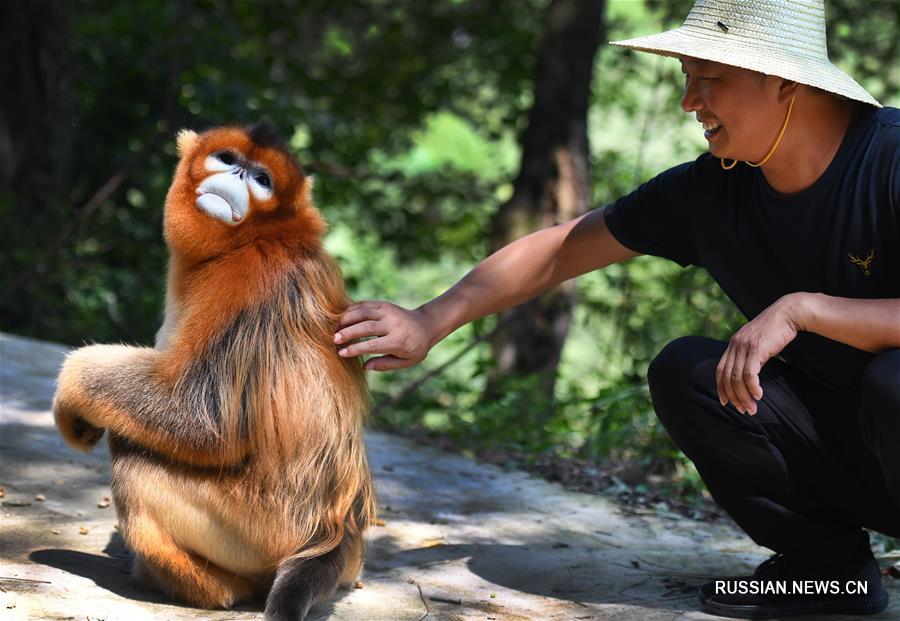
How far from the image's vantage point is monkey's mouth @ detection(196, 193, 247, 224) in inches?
126

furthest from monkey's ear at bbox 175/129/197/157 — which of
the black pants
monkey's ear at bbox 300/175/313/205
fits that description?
the black pants

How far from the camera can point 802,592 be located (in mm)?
3312

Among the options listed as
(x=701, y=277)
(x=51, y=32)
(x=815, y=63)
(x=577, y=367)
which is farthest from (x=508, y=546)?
(x=577, y=367)

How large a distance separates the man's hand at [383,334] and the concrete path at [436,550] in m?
0.76

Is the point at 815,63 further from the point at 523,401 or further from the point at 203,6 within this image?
the point at 203,6

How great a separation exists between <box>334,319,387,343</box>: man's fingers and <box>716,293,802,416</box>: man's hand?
3.24ft

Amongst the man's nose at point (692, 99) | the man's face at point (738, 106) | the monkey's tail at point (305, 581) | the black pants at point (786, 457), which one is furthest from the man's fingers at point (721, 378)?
the monkey's tail at point (305, 581)

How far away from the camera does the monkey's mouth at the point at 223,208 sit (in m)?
3.21

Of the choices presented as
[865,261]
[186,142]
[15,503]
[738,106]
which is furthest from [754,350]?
→ [15,503]

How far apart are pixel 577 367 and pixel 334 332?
7.62 meters

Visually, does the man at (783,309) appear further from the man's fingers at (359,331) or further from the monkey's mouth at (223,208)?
the monkey's mouth at (223,208)

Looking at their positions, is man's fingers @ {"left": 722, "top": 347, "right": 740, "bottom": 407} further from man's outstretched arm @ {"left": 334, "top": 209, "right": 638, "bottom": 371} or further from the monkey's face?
the monkey's face

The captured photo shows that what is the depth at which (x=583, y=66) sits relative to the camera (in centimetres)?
793

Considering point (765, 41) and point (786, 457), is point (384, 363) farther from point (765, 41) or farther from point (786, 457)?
point (765, 41)
